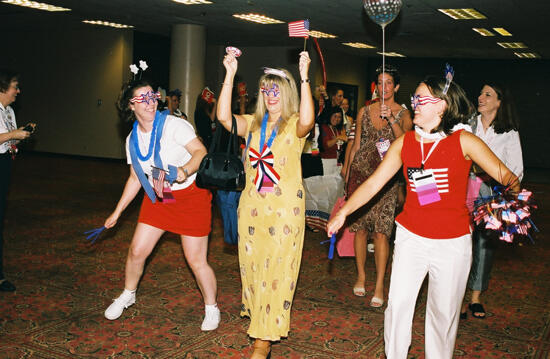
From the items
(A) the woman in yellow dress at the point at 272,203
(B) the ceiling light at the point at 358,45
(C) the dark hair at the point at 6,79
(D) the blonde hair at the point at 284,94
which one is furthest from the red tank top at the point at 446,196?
(B) the ceiling light at the point at 358,45

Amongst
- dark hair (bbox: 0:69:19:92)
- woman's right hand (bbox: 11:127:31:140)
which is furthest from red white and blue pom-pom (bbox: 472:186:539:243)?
dark hair (bbox: 0:69:19:92)

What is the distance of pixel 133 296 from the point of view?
4.32m

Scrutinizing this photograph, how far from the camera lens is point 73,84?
1833cm

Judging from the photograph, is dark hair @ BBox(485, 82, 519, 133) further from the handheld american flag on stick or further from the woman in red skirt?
the woman in red skirt

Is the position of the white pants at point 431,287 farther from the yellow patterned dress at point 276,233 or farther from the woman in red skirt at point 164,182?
the woman in red skirt at point 164,182

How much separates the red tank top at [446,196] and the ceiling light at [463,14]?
9827 mm

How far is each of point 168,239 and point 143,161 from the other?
3280 millimetres

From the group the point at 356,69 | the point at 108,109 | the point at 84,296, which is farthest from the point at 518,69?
the point at 84,296

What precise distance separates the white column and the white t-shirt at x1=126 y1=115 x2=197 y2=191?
11434 mm

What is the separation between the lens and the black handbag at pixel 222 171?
3527 millimetres

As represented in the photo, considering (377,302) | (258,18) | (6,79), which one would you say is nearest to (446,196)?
(377,302)

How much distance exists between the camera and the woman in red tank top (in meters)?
2.90

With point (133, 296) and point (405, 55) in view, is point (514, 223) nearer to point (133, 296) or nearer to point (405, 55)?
point (133, 296)

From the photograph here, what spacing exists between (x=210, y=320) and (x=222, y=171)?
4.11ft
